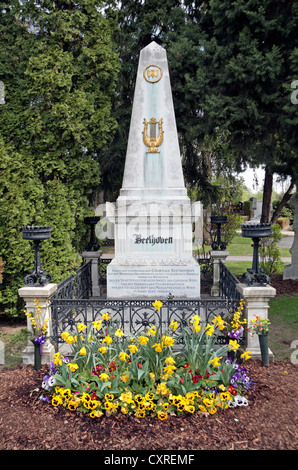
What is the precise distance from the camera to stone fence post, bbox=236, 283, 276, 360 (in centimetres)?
482

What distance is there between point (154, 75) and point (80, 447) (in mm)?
6959

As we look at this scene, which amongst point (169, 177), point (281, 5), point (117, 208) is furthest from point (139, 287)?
point (281, 5)

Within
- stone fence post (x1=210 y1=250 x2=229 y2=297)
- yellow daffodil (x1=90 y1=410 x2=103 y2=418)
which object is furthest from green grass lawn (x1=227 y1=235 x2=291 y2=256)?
yellow daffodil (x1=90 y1=410 x2=103 y2=418)

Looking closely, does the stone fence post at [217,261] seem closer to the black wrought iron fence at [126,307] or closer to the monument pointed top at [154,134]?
the black wrought iron fence at [126,307]

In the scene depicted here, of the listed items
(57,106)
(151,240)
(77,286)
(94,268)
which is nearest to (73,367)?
(77,286)

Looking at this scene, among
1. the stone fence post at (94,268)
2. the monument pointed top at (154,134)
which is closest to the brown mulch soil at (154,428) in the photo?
the monument pointed top at (154,134)

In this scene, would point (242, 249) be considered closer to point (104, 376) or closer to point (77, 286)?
point (77, 286)

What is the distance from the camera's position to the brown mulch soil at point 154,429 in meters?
3.04

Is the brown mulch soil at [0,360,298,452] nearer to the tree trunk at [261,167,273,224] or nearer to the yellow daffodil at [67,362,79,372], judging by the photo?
the yellow daffodil at [67,362,79,372]

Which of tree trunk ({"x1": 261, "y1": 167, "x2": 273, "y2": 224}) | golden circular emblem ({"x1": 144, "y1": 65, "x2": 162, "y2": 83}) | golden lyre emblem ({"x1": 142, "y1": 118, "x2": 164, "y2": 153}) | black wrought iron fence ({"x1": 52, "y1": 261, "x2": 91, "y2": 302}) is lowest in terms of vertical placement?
black wrought iron fence ({"x1": 52, "y1": 261, "x2": 91, "y2": 302})

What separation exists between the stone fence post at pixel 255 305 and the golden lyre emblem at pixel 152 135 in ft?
12.9

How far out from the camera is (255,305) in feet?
16.0

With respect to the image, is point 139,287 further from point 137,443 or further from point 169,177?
point 137,443

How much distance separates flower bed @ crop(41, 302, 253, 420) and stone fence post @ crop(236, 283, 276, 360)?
3.30 ft
